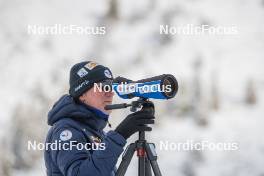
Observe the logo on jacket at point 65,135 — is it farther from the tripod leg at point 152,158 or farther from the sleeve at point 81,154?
the tripod leg at point 152,158

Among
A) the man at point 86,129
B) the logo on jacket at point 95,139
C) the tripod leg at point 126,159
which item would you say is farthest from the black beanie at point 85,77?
the tripod leg at point 126,159

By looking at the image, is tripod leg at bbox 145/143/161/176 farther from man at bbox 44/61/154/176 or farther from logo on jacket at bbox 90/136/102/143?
logo on jacket at bbox 90/136/102/143

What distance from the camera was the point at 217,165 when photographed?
7680mm

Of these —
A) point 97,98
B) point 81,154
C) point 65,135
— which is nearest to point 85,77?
point 97,98

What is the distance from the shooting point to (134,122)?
267 cm

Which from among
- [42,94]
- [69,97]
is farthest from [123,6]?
[69,97]

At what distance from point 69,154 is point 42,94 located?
20.9ft

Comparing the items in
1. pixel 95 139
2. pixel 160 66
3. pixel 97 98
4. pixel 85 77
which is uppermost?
pixel 160 66

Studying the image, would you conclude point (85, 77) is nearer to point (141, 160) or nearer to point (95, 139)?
point (95, 139)

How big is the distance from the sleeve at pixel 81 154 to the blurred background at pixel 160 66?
4.60m

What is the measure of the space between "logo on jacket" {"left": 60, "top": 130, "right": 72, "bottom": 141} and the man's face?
0.90 feet

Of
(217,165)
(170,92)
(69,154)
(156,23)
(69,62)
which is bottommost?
(217,165)

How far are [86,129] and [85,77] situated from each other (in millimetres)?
315

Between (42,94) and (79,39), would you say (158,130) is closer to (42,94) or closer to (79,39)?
(42,94)
